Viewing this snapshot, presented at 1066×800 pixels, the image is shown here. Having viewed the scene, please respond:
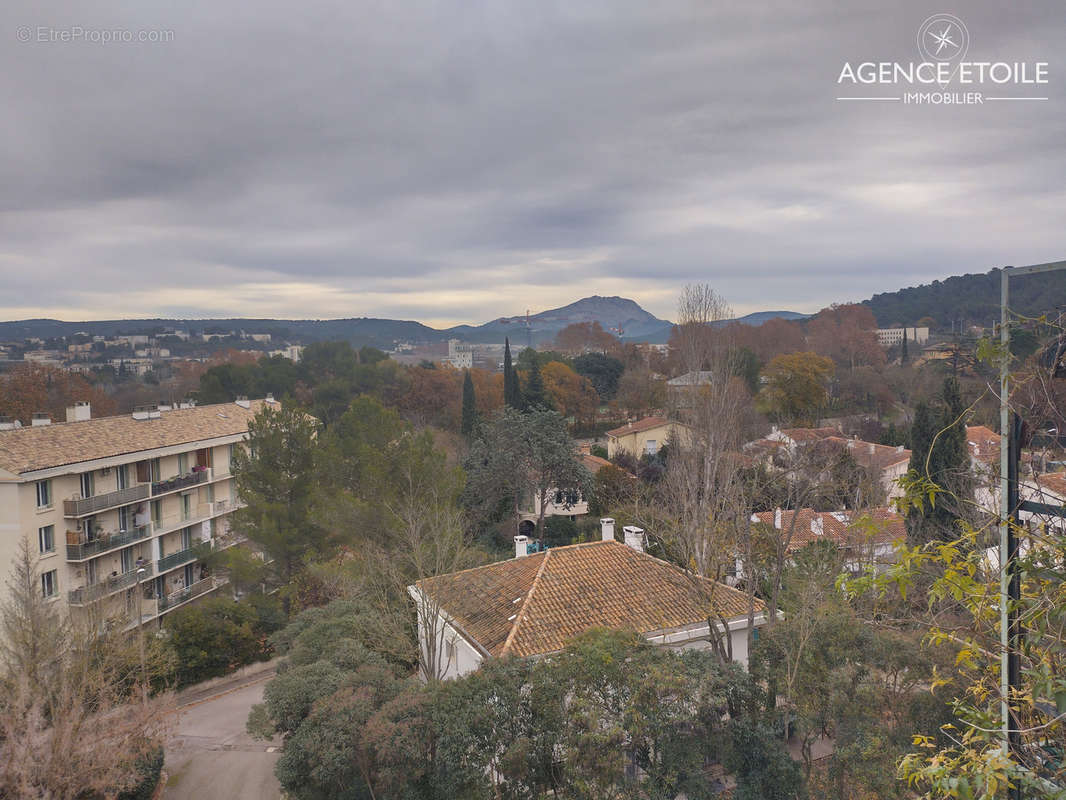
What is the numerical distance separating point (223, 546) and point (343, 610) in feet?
48.7

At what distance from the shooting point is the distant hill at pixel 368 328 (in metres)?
95.9

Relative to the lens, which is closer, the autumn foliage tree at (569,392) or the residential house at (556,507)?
the residential house at (556,507)

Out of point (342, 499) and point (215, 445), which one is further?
point (215, 445)

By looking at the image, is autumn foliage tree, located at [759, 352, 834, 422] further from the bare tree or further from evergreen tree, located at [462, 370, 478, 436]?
the bare tree

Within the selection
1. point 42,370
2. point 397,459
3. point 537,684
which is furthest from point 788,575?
point 42,370

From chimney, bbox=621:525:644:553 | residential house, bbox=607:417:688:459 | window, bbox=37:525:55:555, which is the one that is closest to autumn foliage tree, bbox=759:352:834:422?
residential house, bbox=607:417:688:459

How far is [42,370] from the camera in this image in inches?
1736

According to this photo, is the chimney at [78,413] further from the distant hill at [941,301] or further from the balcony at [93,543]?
the distant hill at [941,301]

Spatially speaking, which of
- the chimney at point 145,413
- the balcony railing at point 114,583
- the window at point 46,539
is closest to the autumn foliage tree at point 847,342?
the chimney at point 145,413

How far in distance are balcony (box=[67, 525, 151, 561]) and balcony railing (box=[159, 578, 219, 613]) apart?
252 cm

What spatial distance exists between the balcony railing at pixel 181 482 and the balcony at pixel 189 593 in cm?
380

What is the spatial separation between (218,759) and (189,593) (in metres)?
12.8

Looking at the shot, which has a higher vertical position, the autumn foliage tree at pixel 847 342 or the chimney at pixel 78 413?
the autumn foliage tree at pixel 847 342

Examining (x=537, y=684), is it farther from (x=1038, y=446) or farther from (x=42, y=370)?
(x=42, y=370)
